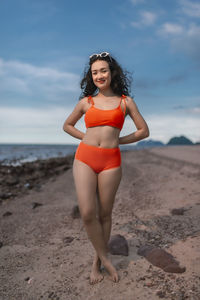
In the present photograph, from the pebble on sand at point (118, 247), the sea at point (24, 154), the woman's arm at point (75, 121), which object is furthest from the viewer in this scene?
the sea at point (24, 154)

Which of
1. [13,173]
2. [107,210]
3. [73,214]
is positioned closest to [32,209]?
[73,214]

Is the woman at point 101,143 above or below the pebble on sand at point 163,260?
above

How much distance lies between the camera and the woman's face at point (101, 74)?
140 inches

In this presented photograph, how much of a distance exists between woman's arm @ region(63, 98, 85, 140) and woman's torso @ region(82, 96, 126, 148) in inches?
8.9

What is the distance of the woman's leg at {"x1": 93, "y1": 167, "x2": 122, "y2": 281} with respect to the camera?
335 cm

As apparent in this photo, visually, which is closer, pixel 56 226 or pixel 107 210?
pixel 107 210

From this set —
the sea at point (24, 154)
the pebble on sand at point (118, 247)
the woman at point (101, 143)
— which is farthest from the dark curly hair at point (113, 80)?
the sea at point (24, 154)

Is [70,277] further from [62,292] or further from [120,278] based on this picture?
[120,278]

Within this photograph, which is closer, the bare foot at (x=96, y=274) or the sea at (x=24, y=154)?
the bare foot at (x=96, y=274)

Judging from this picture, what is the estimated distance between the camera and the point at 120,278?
3523 mm

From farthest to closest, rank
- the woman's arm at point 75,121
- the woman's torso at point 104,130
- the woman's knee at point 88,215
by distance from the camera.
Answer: the woman's arm at point 75,121 → the woman's torso at point 104,130 → the woman's knee at point 88,215

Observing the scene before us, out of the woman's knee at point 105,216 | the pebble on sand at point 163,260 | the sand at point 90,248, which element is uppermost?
the woman's knee at point 105,216

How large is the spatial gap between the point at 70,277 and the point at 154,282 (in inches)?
44.2

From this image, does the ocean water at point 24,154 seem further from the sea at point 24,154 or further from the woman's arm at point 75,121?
the woman's arm at point 75,121
